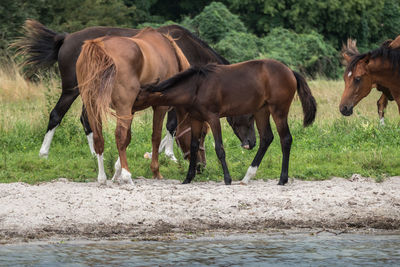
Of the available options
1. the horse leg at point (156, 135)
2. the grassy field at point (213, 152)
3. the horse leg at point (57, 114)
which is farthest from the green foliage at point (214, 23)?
the horse leg at point (156, 135)

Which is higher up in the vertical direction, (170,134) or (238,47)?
(170,134)

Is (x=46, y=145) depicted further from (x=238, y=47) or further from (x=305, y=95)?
(x=238, y=47)

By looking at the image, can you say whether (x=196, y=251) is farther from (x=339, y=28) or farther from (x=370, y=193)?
(x=339, y=28)

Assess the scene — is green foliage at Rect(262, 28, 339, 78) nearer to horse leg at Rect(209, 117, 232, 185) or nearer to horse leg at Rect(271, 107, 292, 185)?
horse leg at Rect(271, 107, 292, 185)

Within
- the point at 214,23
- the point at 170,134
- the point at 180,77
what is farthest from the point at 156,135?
the point at 214,23

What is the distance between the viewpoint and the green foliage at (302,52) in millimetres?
24641

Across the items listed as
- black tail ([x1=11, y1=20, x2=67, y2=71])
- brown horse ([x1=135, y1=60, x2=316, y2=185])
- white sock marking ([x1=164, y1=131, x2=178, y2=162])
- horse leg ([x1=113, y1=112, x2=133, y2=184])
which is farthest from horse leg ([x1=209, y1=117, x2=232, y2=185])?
black tail ([x1=11, y1=20, x2=67, y2=71])

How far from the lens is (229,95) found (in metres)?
8.58

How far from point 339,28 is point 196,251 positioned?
25.5 m

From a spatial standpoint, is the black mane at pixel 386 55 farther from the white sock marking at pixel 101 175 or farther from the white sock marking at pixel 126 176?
the white sock marking at pixel 101 175

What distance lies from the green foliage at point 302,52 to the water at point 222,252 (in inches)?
686

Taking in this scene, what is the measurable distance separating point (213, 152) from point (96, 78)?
3.25 metres

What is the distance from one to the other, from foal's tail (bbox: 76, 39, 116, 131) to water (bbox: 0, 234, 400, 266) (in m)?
2.00

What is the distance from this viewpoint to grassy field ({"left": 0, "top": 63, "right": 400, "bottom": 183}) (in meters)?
9.36
